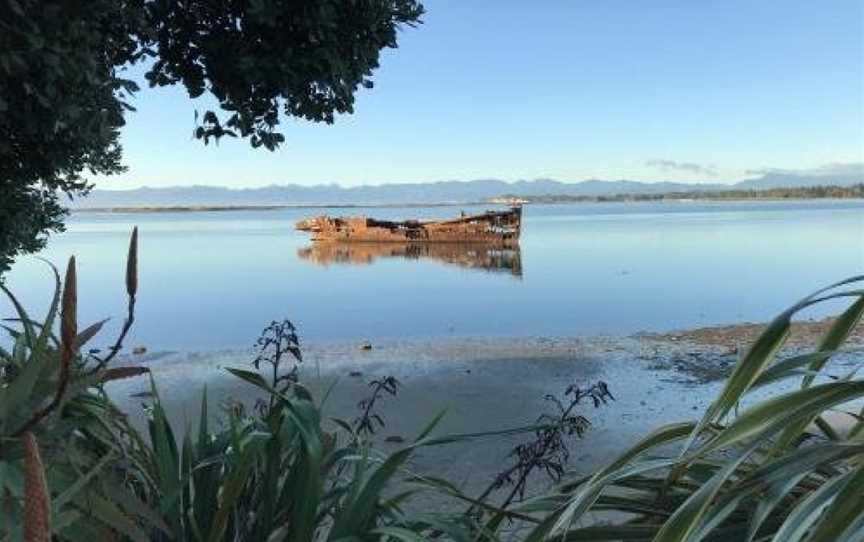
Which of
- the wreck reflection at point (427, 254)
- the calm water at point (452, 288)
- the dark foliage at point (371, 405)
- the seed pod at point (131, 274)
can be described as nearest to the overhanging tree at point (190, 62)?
the dark foliage at point (371, 405)

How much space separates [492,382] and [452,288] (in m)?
18.0

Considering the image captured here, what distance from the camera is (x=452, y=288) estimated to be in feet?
101

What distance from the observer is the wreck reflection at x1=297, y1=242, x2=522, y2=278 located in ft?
137

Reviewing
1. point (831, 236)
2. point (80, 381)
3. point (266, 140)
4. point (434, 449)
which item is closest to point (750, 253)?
point (831, 236)

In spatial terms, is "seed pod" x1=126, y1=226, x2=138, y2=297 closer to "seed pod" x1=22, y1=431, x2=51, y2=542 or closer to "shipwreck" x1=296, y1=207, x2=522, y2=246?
"seed pod" x1=22, y1=431, x2=51, y2=542

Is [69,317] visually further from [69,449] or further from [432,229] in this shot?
[432,229]

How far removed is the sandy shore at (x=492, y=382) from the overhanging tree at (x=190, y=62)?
284 cm

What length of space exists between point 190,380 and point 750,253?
3808 centimetres

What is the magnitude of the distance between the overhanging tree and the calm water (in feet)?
47.4

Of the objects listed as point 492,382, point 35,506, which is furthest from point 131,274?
point 492,382

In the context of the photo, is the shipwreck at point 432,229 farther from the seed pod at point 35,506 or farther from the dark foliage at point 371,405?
the seed pod at point 35,506

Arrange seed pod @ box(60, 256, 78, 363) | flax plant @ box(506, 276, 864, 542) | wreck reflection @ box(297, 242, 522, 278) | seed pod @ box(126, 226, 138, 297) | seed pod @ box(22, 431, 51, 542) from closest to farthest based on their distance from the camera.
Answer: seed pod @ box(22, 431, 51, 542) → seed pod @ box(60, 256, 78, 363) → seed pod @ box(126, 226, 138, 297) → flax plant @ box(506, 276, 864, 542) → wreck reflection @ box(297, 242, 522, 278)

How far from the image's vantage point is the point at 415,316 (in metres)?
23.8

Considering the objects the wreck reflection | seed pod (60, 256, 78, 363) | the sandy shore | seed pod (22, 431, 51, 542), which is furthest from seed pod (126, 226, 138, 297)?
the wreck reflection
